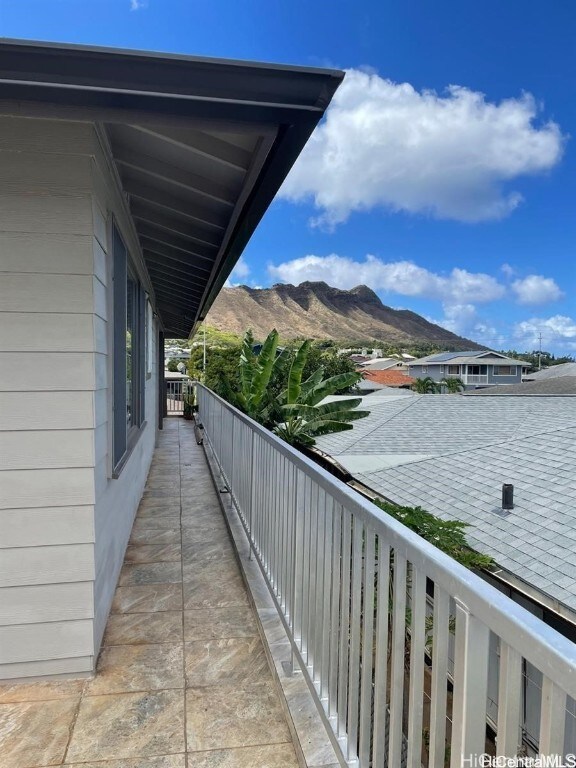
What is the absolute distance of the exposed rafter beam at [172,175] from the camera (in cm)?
293

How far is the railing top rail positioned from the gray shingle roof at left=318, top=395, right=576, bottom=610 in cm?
451

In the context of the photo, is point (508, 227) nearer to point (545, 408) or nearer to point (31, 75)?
point (545, 408)

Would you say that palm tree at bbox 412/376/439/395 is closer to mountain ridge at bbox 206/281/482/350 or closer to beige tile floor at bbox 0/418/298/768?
beige tile floor at bbox 0/418/298/768

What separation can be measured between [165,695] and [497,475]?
692 centimetres

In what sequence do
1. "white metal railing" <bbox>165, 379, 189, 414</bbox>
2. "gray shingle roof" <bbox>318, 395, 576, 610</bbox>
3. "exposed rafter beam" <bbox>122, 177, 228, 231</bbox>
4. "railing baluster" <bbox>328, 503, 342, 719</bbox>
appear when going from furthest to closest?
"white metal railing" <bbox>165, 379, 189, 414</bbox>
"gray shingle roof" <bbox>318, 395, 576, 610</bbox>
"exposed rafter beam" <bbox>122, 177, 228, 231</bbox>
"railing baluster" <bbox>328, 503, 342, 719</bbox>

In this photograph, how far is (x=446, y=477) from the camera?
857 cm

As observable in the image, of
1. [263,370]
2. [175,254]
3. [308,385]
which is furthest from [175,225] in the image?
[308,385]

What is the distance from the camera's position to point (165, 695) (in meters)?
2.42

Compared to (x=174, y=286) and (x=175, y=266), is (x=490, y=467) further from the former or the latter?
(x=175, y=266)

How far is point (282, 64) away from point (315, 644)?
6.93 feet

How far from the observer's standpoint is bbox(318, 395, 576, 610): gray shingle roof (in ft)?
19.6

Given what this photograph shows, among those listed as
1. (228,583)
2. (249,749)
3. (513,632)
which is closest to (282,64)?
(513,632)

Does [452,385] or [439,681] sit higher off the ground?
[439,681]

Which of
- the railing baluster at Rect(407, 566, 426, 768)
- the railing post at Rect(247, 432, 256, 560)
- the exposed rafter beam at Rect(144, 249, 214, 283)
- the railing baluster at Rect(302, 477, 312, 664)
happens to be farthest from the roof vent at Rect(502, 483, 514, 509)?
the railing baluster at Rect(407, 566, 426, 768)
